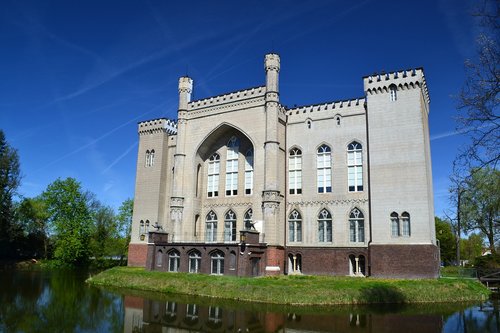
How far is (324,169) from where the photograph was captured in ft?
114

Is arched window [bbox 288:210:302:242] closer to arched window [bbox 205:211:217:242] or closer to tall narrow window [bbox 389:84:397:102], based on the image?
arched window [bbox 205:211:217:242]

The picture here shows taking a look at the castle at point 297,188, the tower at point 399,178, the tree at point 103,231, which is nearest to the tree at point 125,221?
the tree at point 103,231

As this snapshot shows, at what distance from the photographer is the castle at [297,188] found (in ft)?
99.8

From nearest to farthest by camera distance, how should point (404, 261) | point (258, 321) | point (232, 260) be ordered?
1. point (258, 321)
2. point (404, 261)
3. point (232, 260)

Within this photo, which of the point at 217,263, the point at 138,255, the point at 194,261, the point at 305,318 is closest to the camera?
the point at 305,318

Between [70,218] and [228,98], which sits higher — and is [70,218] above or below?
below

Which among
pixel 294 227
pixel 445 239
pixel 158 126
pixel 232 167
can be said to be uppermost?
pixel 158 126

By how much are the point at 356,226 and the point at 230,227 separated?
1121 cm

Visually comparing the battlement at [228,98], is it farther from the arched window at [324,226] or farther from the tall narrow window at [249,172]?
the arched window at [324,226]

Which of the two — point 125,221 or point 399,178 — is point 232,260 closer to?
point 399,178

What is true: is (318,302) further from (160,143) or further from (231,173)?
(160,143)

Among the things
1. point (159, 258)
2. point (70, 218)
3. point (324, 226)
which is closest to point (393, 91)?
point (324, 226)

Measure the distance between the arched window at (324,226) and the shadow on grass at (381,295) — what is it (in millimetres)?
9118

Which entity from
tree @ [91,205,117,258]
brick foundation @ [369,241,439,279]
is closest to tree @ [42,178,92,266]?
tree @ [91,205,117,258]
